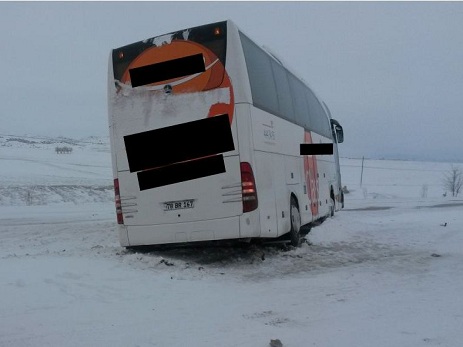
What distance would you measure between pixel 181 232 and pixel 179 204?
17.7 inches

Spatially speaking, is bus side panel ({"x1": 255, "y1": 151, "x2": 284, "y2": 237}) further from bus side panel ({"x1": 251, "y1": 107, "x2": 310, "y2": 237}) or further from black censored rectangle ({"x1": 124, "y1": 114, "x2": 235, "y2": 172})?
black censored rectangle ({"x1": 124, "y1": 114, "x2": 235, "y2": 172})

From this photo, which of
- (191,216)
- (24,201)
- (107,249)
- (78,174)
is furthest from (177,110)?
(78,174)

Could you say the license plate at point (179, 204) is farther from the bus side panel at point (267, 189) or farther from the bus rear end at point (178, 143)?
the bus side panel at point (267, 189)

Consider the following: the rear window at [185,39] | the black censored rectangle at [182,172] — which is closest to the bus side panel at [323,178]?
the black censored rectangle at [182,172]

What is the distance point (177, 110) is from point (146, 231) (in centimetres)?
205

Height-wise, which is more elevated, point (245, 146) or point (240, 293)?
point (245, 146)

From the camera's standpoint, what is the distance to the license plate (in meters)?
8.05

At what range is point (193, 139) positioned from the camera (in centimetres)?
792

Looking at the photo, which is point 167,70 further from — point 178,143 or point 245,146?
point 245,146

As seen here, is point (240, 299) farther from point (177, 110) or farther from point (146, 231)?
point (177, 110)

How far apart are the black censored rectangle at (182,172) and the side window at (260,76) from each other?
3.94ft

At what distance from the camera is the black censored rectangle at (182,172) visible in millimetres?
7906

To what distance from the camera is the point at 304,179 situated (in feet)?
37.1

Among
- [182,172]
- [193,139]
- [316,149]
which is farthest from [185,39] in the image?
[316,149]
